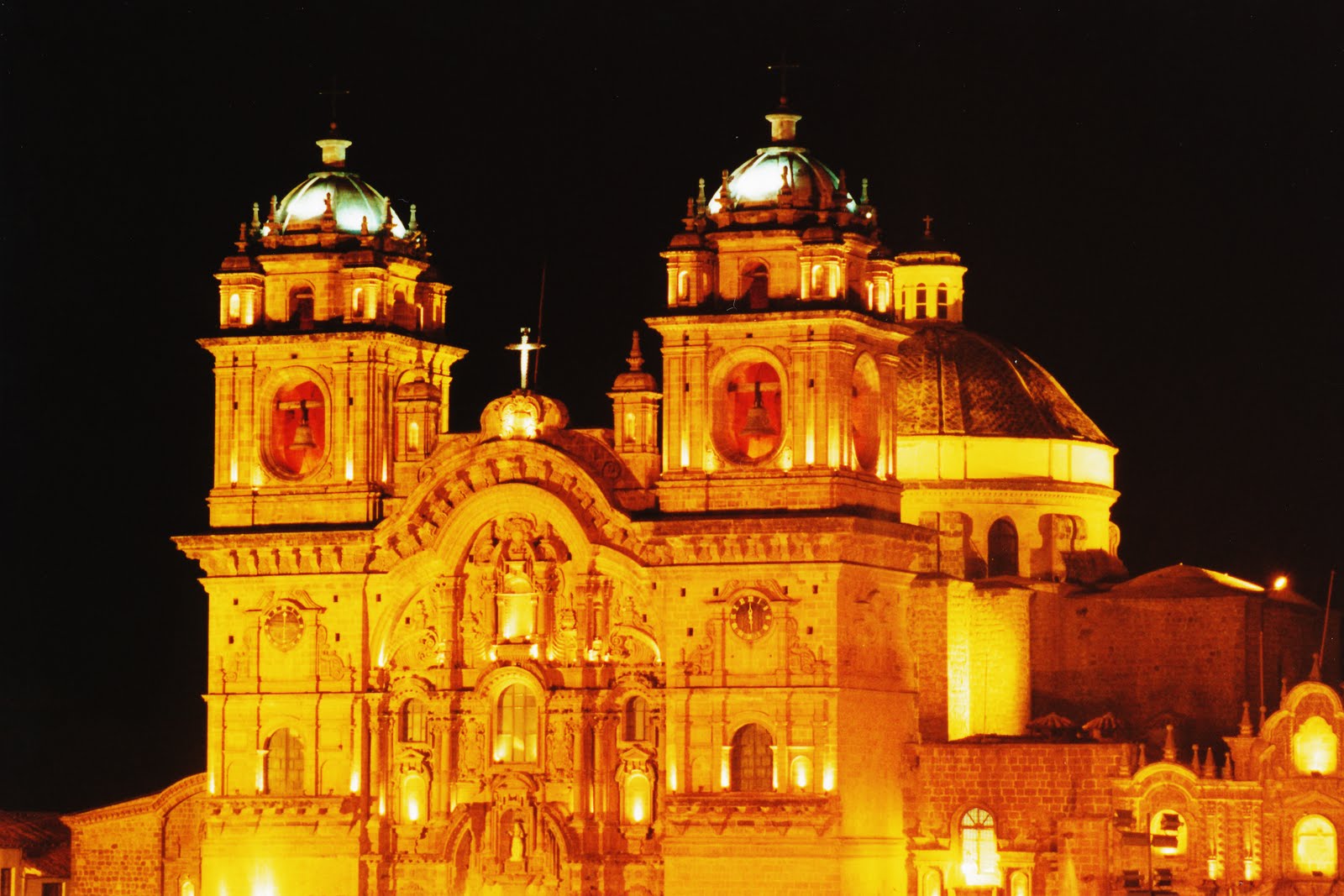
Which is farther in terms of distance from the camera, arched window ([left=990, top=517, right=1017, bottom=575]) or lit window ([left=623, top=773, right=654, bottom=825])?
arched window ([left=990, top=517, right=1017, bottom=575])

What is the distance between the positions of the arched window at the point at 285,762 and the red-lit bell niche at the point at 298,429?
17.8ft

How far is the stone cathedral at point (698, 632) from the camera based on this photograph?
71812mm

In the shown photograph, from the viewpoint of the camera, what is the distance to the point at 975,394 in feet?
265

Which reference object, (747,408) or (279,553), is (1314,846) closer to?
(747,408)

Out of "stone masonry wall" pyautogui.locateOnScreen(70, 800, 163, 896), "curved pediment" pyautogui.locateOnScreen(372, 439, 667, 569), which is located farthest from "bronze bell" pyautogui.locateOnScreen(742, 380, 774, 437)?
"stone masonry wall" pyautogui.locateOnScreen(70, 800, 163, 896)

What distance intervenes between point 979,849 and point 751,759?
4740mm

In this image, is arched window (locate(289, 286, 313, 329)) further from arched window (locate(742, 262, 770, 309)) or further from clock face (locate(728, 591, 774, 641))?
clock face (locate(728, 591, 774, 641))

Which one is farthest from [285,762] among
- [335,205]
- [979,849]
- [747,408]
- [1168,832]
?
[1168,832]

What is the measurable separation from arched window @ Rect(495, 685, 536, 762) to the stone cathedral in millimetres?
85

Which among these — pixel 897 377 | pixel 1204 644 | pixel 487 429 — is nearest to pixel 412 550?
pixel 487 429

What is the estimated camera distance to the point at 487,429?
7506cm

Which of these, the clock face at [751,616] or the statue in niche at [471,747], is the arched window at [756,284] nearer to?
the clock face at [751,616]

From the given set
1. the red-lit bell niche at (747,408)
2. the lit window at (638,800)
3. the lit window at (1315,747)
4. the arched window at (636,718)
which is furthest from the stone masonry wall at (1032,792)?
the red-lit bell niche at (747,408)

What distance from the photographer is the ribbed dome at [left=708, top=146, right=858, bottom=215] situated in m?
73.7
